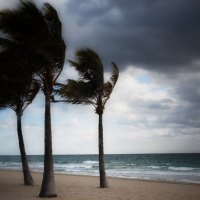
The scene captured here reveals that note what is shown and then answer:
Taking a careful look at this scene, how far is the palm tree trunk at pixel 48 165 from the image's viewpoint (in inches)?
445

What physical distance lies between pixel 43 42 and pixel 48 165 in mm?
Result: 4483

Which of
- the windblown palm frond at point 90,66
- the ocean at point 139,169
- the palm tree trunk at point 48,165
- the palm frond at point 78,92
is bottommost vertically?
the ocean at point 139,169

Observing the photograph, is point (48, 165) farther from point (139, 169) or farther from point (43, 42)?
point (139, 169)

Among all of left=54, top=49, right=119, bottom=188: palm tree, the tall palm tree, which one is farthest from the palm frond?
the tall palm tree

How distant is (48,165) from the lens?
1149 cm

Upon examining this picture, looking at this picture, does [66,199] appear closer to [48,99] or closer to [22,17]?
[48,99]

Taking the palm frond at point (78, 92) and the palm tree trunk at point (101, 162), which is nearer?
the palm frond at point (78, 92)

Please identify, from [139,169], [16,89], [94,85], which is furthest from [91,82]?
[139,169]

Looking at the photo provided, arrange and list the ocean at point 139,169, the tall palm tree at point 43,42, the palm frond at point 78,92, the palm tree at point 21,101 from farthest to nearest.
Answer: the ocean at point 139,169 → the palm tree at point 21,101 → the palm frond at point 78,92 → the tall palm tree at point 43,42

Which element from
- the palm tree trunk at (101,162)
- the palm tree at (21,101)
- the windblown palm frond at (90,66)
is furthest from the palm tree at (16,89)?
the palm tree trunk at (101,162)

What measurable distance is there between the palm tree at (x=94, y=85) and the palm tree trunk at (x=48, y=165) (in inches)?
113

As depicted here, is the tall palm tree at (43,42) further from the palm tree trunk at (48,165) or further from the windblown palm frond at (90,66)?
the windblown palm frond at (90,66)

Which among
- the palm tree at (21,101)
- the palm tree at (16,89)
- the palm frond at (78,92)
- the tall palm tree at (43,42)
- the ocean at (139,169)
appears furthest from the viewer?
the ocean at (139,169)

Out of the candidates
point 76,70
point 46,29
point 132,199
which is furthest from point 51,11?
point 132,199
